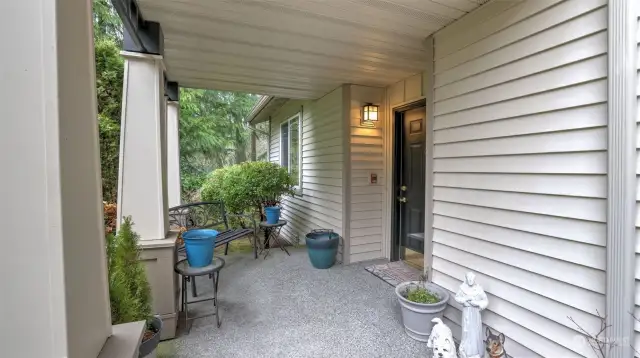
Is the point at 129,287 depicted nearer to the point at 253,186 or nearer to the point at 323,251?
the point at 323,251

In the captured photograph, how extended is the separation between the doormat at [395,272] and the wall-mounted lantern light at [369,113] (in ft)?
6.50

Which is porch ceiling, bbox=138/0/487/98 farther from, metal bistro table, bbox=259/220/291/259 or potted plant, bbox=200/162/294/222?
metal bistro table, bbox=259/220/291/259

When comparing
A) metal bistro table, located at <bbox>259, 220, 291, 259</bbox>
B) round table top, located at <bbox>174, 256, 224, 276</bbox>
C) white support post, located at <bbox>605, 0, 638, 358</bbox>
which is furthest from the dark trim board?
metal bistro table, located at <bbox>259, 220, 291, 259</bbox>

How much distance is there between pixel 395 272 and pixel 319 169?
6.80ft

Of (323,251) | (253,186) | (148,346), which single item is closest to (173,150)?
(253,186)

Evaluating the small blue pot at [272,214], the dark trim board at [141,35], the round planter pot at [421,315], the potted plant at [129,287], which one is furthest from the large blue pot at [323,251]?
the dark trim board at [141,35]

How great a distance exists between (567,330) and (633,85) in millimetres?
1306

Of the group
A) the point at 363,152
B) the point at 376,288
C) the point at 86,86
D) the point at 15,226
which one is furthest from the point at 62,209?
the point at 363,152

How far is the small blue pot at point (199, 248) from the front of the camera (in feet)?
8.05

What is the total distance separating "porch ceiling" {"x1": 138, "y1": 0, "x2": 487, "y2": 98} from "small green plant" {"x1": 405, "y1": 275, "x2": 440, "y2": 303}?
219cm

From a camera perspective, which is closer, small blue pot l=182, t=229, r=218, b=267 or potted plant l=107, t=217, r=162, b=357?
potted plant l=107, t=217, r=162, b=357

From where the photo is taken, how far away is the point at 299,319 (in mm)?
2637

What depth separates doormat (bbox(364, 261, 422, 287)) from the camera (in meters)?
3.45

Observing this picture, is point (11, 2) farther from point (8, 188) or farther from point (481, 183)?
point (481, 183)
